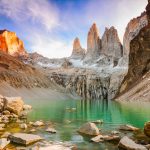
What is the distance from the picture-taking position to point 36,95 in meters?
130

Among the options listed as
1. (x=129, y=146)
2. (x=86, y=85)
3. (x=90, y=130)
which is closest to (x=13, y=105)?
(x=90, y=130)

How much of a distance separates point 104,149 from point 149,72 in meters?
96.0

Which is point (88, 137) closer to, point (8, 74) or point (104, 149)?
point (104, 149)

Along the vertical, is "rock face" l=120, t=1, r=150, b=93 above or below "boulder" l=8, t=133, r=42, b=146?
above

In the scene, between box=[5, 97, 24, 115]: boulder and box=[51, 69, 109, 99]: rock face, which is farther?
box=[51, 69, 109, 99]: rock face

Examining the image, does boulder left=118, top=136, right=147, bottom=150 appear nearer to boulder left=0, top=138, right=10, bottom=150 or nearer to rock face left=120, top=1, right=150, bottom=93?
boulder left=0, top=138, right=10, bottom=150

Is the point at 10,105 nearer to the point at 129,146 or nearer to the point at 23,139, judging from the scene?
the point at 23,139

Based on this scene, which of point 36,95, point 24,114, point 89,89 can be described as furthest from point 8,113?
point 89,89

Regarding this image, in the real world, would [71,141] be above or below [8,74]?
below

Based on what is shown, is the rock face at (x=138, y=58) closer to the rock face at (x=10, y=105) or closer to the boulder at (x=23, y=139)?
the rock face at (x=10, y=105)

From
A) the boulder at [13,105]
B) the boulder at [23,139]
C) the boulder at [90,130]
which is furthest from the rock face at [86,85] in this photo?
the boulder at [23,139]

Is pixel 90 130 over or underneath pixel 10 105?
underneath

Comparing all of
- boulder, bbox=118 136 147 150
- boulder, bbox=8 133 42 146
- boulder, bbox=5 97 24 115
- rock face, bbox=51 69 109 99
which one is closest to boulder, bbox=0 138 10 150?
boulder, bbox=8 133 42 146

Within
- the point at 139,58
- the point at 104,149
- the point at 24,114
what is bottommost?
the point at 104,149
